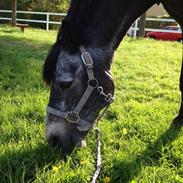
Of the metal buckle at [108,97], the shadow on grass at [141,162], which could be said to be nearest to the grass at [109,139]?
the shadow on grass at [141,162]

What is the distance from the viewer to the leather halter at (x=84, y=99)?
2693 mm

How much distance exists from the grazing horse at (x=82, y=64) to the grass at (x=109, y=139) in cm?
26

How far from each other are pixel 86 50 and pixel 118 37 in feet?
0.90

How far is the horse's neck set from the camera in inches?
108

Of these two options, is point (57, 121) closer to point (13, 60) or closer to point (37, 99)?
point (37, 99)

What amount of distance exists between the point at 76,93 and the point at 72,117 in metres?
0.17

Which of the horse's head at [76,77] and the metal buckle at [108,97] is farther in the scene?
the metal buckle at [108,97]

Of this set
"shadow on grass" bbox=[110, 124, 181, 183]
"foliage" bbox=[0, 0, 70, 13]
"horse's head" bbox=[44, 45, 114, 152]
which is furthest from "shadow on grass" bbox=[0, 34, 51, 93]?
"foliage" bbox=[0, 0, 70, 13]

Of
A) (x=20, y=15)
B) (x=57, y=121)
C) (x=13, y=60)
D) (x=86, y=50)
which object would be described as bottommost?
(x=20, y=15)

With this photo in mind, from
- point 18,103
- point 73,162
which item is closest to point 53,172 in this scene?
point 73,162

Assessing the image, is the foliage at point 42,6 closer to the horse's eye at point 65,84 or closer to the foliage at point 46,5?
the foliage at point 46,5

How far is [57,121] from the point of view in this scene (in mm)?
2793

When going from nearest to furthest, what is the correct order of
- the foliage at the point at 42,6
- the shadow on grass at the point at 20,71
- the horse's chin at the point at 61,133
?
1. the horse's chin at the point at 61,133
2. the shadow on grass at the point at 20,71
3. the foliage at the point at 42,6

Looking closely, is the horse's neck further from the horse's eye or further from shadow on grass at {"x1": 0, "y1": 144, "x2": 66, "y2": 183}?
shadow on grass at {"x1": 0, "y1": 144, "x2": 66, "y2": 183}
